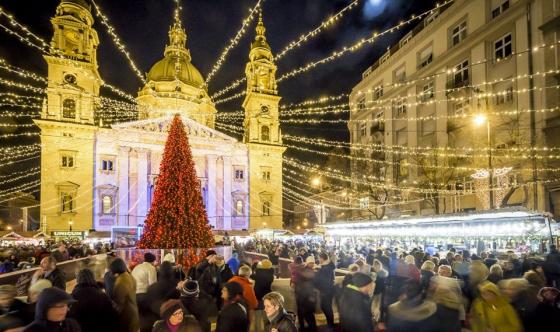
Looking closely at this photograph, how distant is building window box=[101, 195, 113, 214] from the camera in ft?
147

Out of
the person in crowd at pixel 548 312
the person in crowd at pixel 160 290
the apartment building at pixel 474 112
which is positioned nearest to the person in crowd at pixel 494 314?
the person in crowd at pixel 548 312

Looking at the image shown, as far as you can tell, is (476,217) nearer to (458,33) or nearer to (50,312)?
(50,312)

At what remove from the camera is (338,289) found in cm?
951

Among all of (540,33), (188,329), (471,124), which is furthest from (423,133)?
(188,329)

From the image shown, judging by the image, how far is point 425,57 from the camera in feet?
112

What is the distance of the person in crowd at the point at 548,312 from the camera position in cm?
512

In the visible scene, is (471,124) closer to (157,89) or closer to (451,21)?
(451,21)

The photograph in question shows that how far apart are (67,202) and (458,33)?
1530 inches

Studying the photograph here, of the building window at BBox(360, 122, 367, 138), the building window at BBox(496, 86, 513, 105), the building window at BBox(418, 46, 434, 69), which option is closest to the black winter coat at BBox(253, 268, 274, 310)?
the building window at BBox(496, 86, 513, 105)

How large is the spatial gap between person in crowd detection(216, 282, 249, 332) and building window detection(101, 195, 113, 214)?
43.4 meters

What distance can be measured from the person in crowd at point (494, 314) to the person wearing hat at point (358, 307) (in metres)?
1.35

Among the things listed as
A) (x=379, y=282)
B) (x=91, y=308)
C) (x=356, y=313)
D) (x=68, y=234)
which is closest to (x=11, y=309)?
(x=91, y=308)

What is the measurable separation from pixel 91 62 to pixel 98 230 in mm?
18112

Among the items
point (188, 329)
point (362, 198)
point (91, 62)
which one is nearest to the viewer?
point (188, 329)
